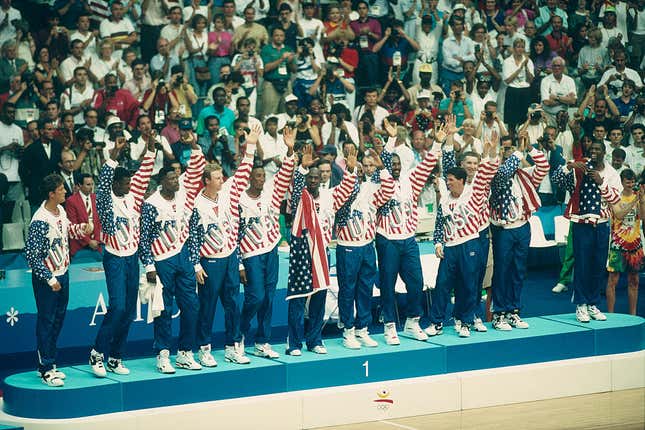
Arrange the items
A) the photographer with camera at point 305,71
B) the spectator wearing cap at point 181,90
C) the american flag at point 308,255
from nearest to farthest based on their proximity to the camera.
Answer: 1. the american flag at point 308,255
2. the spectator wearing cap at point 181,90
3. the photographer with camera at point 305,71

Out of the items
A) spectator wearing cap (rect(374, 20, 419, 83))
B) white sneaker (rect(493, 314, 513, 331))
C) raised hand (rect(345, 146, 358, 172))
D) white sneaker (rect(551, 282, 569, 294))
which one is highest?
spectator wearing cap (rect(374, 20, 419, 83))

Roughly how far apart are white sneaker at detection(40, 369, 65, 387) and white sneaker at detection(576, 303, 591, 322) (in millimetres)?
5884

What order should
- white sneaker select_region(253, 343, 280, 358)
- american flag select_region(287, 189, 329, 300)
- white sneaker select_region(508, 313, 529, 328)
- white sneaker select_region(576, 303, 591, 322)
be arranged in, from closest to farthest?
american flag select_region(287, 189, 329, 300) → white sneaker select_region(253, 343, 280, 358) → white sneaker select_region(508, 313, 529, 328) → white sneaker select_region(576, 303, 591, 322)

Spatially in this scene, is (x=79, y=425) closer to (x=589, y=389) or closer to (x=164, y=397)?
(x=164, y=397)

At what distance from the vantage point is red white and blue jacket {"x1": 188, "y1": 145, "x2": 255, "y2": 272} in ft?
36.0

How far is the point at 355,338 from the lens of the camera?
11914 mm

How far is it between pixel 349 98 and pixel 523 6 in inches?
162

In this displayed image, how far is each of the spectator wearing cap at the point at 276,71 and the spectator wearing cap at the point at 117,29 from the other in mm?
2036

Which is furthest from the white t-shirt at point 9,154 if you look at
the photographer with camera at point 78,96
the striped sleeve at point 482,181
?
the striped sleeve at point 482,181

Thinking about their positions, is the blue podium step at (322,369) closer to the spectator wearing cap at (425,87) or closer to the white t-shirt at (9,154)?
the white t-shirt at (9,154)

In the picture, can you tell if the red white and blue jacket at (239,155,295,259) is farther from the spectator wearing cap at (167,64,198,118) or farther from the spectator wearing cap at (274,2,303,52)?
the spectator wearing cap at (274,2,303,52)

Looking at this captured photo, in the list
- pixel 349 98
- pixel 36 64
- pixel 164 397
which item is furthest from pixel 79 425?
pixel 349 98

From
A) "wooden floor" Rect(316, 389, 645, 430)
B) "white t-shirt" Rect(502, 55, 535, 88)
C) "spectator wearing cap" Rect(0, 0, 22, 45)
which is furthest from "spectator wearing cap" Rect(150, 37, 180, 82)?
"wooden floor" Rect(316, 389, 645, 430)

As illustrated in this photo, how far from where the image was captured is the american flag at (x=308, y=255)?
11.2 metres
